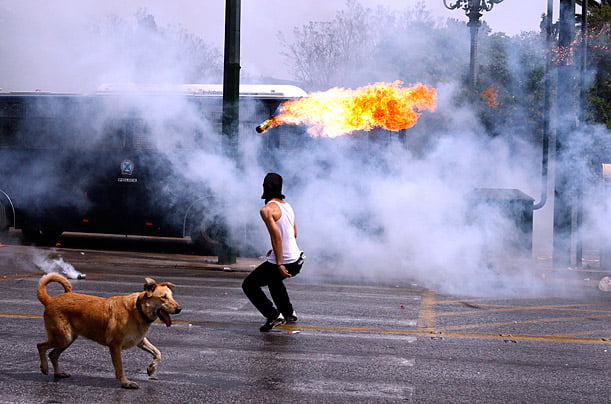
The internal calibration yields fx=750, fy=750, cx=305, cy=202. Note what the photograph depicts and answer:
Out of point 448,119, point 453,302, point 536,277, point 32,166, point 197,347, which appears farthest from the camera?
point 448,119

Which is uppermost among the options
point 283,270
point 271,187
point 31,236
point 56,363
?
point 271,187

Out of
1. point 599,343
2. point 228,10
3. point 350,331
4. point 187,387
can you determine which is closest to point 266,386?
point 187,387

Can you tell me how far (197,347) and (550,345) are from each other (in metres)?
3.48

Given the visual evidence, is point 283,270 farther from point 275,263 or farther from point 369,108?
point 369,108

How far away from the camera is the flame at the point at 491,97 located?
2273cm

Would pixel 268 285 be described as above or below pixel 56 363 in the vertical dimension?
above

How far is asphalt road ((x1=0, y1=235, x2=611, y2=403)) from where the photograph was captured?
562cm

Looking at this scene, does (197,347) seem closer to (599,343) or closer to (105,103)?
(599,343)

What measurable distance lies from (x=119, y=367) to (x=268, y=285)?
270 cm

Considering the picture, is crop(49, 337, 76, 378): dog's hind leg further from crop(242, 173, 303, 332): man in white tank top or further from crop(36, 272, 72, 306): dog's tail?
crop(242, 173, 303, 332): man in white tank top

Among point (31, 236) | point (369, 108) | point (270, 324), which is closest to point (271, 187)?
point (270, 324)

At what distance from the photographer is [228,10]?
46.7 feet

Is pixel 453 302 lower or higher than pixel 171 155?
lower

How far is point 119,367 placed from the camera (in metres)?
5.52
